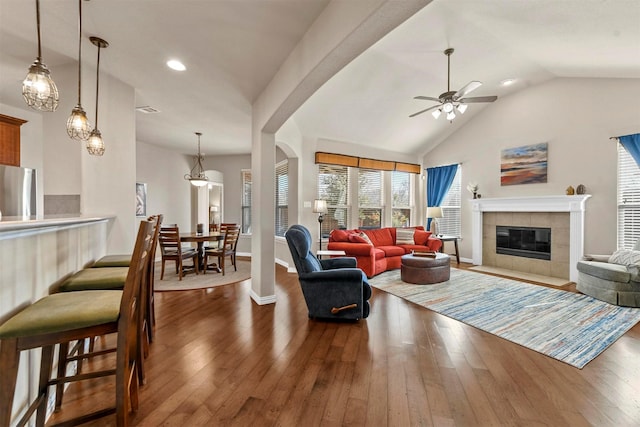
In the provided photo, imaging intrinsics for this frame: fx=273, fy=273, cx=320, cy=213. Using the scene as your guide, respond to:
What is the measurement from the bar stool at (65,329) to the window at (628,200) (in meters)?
6.54

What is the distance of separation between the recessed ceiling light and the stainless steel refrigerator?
2563 millimetres

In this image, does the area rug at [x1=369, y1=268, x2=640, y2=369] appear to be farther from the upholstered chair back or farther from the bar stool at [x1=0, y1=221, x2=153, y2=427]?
the bar stool at [x1=0, y1=221, x2=153, y2=427]

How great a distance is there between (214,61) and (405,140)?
16.7 feet

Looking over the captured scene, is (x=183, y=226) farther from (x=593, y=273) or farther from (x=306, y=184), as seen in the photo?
(x=593, y=273)

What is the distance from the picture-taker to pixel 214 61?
288cm

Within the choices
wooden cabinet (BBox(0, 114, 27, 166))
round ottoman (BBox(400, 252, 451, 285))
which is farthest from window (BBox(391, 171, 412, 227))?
wooden cabinet (BBox(0, 114, 27, 166))

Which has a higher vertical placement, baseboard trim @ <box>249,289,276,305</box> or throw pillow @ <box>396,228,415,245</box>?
throw pillow @ <box>396,228,415,245</box>

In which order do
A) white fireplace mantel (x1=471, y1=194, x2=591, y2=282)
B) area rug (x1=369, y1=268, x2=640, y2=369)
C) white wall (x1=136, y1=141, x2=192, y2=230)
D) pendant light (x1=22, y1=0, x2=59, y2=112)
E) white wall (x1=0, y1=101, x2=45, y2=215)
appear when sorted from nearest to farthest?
1. pendant light (x1=22, y1=0, x2=59, y2=112)
2. area rug (x1=369, y1=268, x2=640, y2=369)
3. white wall (x1=0, y1=101, x2=45, y2=215)
4. white fireplace mantel (x1=471, y1=194, x2=591, y2=282)
5. white wall (x1=136, y1=141, x2=192, y2=230)

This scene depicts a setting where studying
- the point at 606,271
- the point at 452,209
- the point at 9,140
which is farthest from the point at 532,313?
the point at 9,140

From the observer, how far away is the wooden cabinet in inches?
143

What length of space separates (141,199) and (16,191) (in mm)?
2727

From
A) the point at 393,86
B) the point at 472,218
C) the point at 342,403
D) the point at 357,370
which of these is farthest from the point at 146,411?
the point at 472,218

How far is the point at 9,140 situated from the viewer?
12.2 ft

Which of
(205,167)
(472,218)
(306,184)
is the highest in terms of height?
(205,167)
